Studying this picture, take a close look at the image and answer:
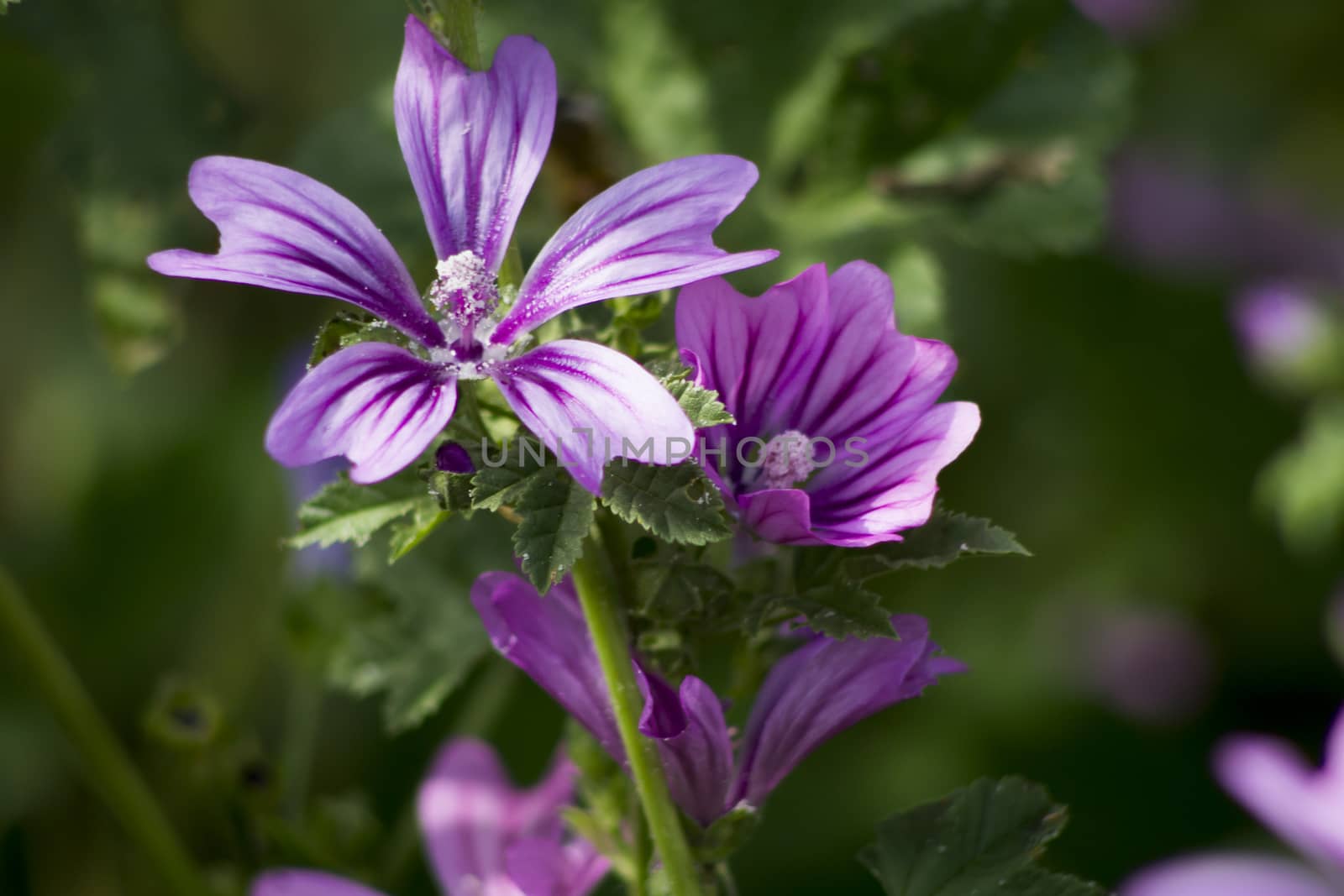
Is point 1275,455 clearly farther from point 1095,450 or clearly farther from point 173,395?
point 173,395

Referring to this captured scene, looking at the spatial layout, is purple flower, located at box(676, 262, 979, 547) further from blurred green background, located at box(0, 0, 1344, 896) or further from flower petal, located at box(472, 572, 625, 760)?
blurred green background, located at box(0, 0, 1344, 896)

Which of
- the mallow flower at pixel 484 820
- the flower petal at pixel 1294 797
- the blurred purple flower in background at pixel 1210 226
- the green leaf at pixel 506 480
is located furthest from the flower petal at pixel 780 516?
the blurred purple flower in background at pixel 1210 226

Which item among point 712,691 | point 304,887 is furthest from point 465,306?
point 304,887

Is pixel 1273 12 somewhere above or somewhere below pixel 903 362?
below

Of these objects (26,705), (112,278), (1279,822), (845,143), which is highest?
(112,278)

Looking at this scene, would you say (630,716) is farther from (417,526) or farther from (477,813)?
(477,813)

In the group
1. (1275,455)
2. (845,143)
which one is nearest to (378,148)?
(845,143)
